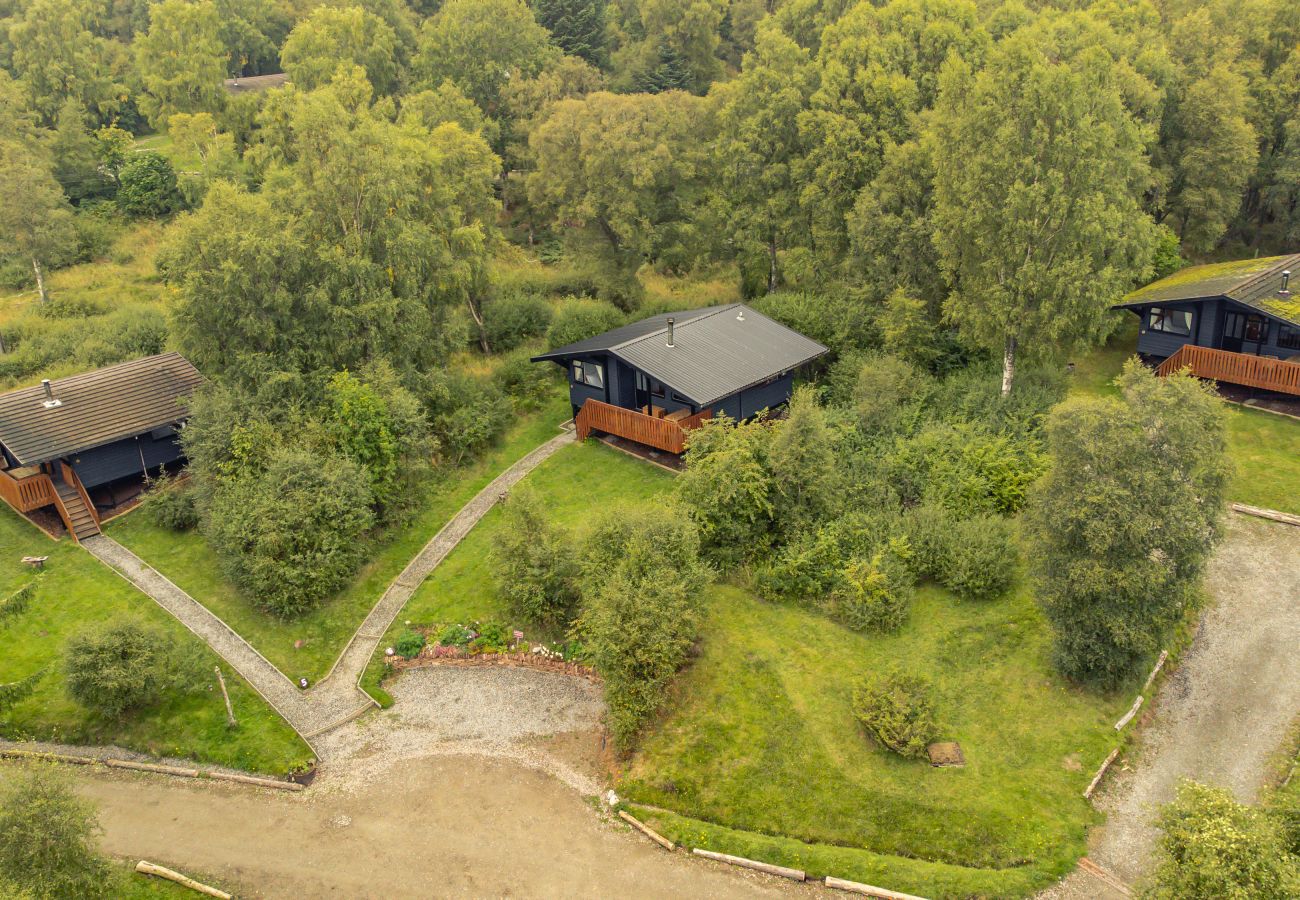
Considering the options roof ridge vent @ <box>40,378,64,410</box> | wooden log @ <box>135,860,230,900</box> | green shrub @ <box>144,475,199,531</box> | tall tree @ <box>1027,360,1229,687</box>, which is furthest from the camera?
roof ridge vent @ <box>40,378,64,410</box>

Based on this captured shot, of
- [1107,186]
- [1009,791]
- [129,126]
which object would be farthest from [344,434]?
[129,126]

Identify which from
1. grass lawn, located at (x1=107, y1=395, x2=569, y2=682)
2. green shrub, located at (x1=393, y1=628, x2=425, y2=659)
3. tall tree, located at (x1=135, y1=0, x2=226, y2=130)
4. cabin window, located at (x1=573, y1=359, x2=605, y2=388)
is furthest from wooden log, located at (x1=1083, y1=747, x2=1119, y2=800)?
tall tree, located at (x1=135, y1=0, x2=226, y2=130)

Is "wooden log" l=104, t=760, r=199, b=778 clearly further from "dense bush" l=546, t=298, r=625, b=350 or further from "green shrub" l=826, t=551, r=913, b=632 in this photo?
"dense bush" l=546, t=298, r=625, b=350

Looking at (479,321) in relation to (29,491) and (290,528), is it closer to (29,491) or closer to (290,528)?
(290,528)

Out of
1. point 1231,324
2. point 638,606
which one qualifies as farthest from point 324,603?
point 1231,324

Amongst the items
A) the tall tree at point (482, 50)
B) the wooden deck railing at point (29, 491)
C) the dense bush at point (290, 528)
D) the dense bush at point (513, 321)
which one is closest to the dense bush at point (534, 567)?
the dense bush at point (290, 528)

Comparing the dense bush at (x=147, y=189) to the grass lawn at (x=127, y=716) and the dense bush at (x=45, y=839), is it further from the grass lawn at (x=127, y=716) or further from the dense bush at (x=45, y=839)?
the dense bush at (x=45, y=839)
